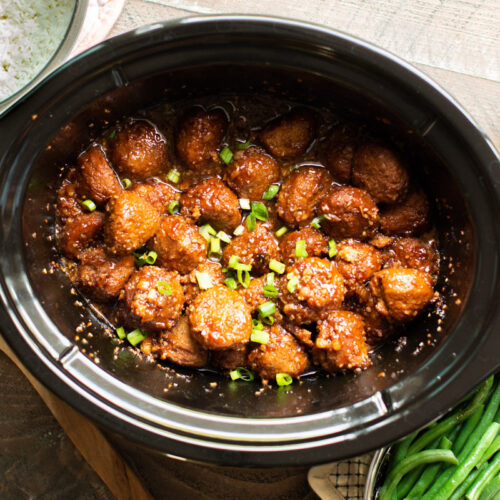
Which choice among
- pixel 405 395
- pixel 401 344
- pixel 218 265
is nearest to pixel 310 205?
pixel 218 265

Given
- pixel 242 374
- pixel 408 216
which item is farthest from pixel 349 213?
pixel 242 374

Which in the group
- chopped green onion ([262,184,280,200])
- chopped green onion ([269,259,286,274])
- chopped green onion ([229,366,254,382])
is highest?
chopped green onion ([262,184,280,200])

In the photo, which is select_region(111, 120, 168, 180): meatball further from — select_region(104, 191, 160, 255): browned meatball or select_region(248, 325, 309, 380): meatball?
select_region(248, 325, 309, 380): meatball

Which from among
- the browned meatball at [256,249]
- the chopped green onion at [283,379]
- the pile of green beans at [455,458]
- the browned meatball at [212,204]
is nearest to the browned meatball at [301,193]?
the browned meatball at [256,249]

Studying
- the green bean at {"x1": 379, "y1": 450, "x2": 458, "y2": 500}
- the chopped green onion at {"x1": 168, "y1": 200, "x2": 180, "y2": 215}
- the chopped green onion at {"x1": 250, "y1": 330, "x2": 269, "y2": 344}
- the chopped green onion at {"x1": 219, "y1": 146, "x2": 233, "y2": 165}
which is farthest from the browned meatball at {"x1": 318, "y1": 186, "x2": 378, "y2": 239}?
the green bean at {"x1": 379, "y1": 450, "x2": 458, "y2": 500}

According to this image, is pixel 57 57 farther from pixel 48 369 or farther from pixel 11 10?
pixel 48 369

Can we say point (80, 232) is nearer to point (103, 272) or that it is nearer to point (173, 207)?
point (103, 272)

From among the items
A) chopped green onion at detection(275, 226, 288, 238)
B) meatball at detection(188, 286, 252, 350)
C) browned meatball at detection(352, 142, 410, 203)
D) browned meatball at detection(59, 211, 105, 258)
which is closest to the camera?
meatball at detection(188, 286, 252, 350)
